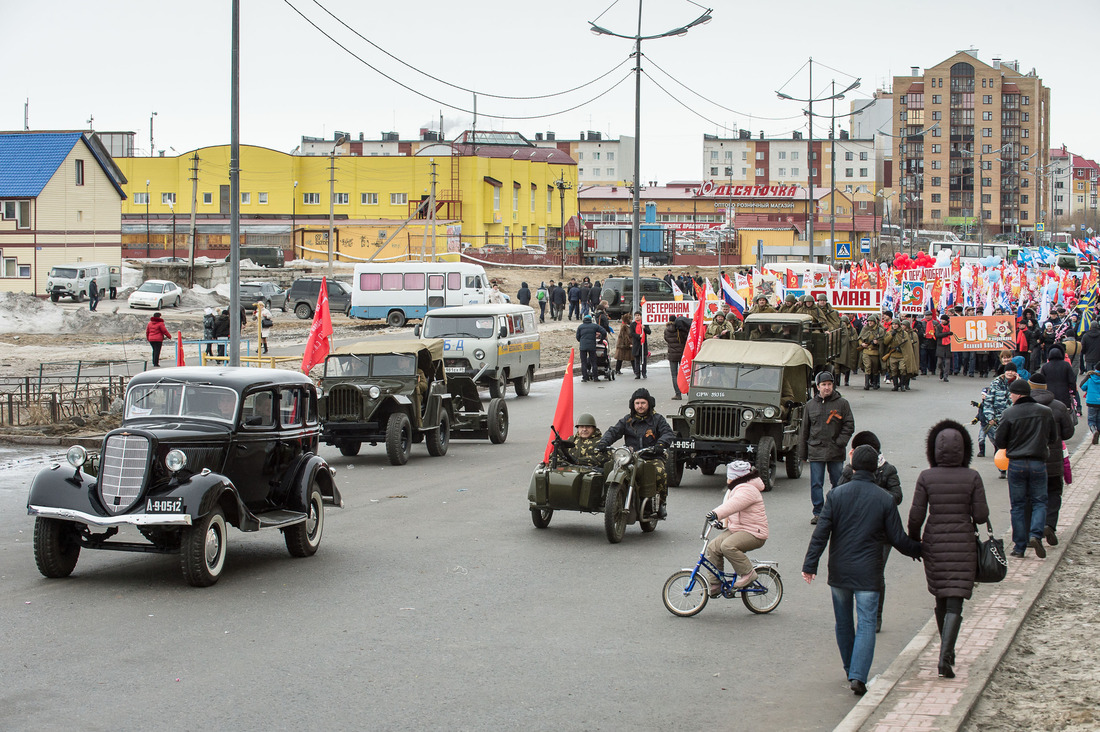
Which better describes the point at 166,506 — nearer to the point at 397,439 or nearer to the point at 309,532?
the point at 309,532

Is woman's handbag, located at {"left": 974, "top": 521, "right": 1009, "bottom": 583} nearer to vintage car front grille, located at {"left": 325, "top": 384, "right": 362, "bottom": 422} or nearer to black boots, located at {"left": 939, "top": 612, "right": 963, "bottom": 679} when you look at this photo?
black boots, located at {"left": 939, "top": 612, "right": 963, "bottom": 679}

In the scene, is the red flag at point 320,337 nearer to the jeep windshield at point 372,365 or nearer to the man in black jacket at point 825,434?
the jeep windshield at point 372,365

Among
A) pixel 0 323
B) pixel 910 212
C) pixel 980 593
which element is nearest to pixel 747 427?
pixel 980 593

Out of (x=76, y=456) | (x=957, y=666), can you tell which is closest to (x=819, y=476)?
(x=957, y=666)

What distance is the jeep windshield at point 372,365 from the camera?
18.5 meters

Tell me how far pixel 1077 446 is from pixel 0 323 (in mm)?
37346

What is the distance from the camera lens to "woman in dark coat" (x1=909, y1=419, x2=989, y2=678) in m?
7.04

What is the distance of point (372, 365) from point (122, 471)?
908 centimetres

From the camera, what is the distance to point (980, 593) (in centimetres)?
960

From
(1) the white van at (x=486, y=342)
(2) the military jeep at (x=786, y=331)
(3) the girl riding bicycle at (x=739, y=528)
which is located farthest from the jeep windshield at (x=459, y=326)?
(3) the girl riding bicycle at (x=739, y=528)

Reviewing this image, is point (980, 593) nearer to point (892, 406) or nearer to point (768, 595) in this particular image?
point (768, 595)

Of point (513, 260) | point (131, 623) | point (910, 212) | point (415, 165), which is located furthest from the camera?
point (910, 212)

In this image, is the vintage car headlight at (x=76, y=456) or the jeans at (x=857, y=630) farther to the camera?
the vintage car headlight at (x=76, y=456)

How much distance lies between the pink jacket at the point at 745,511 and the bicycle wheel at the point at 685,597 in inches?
19.3
